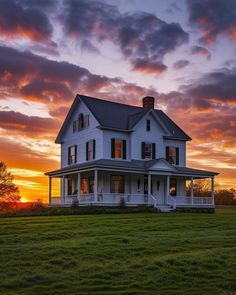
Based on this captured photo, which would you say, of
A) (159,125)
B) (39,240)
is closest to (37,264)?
(39,240)

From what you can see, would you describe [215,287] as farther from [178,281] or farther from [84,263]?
[84,263]

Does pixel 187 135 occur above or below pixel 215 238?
above

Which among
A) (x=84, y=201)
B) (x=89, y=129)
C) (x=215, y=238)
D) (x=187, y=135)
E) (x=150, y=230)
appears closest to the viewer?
(x=215, y=238)

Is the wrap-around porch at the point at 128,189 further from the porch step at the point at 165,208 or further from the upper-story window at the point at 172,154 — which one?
the upper-story window at the point at 172,154

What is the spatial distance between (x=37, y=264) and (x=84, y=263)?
130cm

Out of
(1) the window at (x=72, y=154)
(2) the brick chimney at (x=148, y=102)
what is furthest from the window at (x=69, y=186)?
(2) the brick chimney at (x=148, y=102)

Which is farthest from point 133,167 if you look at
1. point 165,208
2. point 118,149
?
point 165,208

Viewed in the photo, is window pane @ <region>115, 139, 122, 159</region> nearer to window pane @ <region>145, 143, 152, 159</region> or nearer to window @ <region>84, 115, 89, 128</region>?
window pane @ <region>145, 143, 152, 159</region>

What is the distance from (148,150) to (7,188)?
64.2 feet

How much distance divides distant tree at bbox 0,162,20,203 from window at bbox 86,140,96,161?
16.1m

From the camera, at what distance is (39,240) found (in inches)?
626

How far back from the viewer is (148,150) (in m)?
37.2

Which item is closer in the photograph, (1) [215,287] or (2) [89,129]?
(1) [215,287]

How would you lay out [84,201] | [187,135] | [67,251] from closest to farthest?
1. [67,251]
2. [84,201]
3. [187,135]
